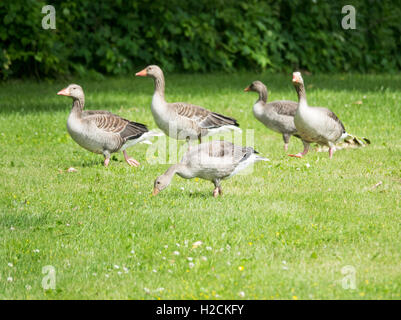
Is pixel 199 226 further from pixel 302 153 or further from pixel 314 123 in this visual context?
pixel 302 153

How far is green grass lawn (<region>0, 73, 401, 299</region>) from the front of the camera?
6.00 meters

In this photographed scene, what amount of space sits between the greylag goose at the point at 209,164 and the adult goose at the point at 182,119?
9.42ft

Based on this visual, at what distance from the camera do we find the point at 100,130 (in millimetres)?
10656

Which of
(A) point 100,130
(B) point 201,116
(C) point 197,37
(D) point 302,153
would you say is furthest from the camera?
(C) point 197,37

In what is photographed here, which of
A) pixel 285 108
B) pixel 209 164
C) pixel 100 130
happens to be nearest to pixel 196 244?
pixel 209 164

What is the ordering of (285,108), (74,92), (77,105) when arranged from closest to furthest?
(77,105) → (74,92) → (285,108)

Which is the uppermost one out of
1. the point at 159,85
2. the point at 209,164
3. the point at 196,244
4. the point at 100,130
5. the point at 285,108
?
the point at 159,85

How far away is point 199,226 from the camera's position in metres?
7.44

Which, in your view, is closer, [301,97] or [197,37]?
[301,97]

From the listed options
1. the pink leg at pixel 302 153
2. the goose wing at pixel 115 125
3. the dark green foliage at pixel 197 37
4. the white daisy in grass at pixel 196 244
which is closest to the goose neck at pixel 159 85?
the goose wing at pixel 115 125

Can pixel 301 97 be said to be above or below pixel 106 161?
above

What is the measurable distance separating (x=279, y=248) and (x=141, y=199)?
243cm

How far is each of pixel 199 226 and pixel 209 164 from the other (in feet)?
3.54
